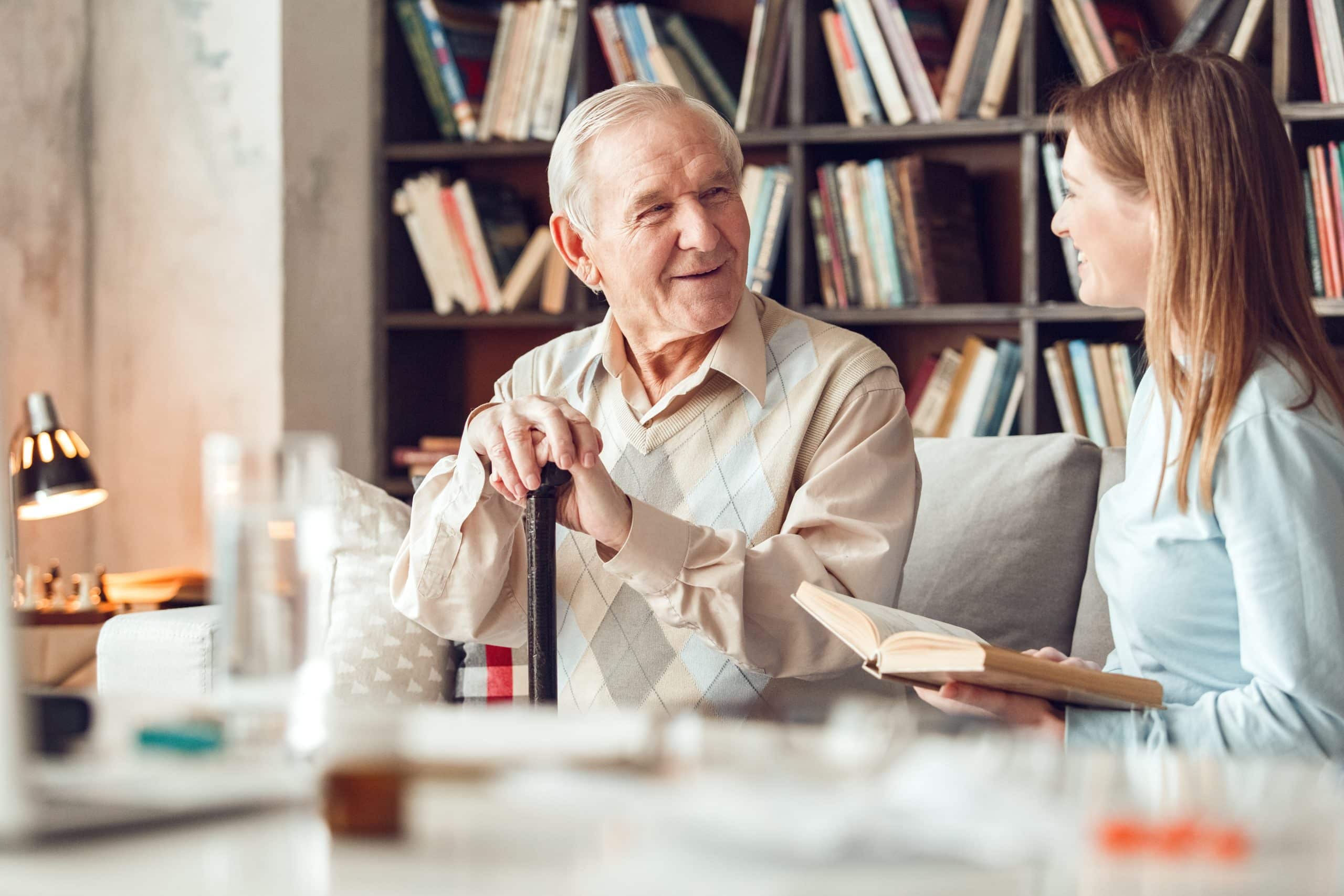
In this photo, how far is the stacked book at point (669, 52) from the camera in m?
3.05

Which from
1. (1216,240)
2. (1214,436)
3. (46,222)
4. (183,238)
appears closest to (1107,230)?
(1216,240)

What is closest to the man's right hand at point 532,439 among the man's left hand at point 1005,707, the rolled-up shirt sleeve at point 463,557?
the rolled-up shirt sleeve at point 463,557

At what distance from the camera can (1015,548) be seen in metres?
1.92

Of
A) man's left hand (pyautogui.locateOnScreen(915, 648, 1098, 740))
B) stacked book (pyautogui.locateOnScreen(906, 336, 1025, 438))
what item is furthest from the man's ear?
stacked book (pyautogui.locateOnScreen(906, 336, 1025, 438))

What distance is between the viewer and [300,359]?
10.2 feet

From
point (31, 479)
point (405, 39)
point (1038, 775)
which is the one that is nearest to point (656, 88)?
point (1038, 775)

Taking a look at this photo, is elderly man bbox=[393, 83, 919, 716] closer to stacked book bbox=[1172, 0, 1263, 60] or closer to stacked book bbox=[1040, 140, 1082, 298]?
stacked book bbox=[1040, 140, 1082, 298]

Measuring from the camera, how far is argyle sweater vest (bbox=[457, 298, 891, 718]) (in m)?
1.65

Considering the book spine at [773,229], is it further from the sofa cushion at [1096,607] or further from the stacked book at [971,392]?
the sofa cushion at [1096,607]

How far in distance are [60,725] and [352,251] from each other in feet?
8.40

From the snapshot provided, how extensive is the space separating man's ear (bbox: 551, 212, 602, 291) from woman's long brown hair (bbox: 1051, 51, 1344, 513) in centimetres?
76

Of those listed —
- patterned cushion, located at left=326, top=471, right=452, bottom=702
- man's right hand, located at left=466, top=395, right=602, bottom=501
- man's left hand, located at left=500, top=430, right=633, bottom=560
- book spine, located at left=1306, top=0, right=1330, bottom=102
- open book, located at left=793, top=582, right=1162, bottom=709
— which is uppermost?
book spine, located at left=1306, top=0, right=1330, bottom=102

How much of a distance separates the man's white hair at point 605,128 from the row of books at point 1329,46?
4.60ft

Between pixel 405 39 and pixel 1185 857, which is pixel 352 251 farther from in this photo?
pixel 1185 857
